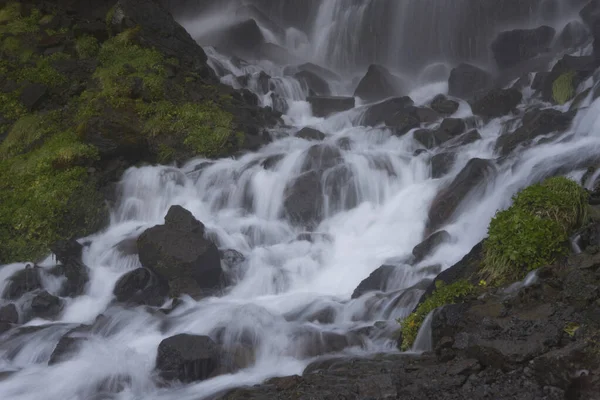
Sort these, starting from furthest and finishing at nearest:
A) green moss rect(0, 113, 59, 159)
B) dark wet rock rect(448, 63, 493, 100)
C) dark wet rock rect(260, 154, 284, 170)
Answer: dark wet rock rect(448, 63, 493, 100) < green moss rect(0, 113, 59, 159) < dark wet rock rect(260, 154, 284, 170)

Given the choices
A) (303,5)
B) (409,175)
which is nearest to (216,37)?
(303,5)

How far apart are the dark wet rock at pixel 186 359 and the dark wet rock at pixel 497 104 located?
15305 millimetres

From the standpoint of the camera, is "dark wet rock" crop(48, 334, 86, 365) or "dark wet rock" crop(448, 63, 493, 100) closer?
"dark wet rock" crop(48, 334, 86, 365)

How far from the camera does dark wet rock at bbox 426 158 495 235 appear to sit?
1346 centimetres

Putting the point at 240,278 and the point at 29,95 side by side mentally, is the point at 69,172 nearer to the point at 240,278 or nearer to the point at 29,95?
the point at 29,95

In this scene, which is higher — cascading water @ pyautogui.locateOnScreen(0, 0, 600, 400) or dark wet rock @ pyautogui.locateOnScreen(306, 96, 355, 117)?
dark wet rock @ pyautogui.locateOnScreen(306, 96, 355, 117)

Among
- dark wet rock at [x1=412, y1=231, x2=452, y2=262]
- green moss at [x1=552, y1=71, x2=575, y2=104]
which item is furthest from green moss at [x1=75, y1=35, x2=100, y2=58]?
green moss at [x1=552, y1=71, x2=575, y2=104]

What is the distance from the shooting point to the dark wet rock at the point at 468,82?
25.6 m

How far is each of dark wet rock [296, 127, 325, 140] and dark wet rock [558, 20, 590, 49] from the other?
1441 cm

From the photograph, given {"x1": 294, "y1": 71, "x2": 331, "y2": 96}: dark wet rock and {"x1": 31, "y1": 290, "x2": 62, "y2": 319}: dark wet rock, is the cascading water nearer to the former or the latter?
{"x1": 31, "y1": 290, "x2": 62, "y2": 319}: dark wet rock

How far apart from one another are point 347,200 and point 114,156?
23.4 ft

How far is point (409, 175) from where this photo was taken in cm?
1656

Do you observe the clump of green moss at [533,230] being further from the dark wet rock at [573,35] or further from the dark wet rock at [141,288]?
the dark wet rock at [573,35]

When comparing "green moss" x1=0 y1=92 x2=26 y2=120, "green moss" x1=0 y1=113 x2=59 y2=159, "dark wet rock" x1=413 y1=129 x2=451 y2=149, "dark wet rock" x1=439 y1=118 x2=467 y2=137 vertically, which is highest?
"green moss" x1=0 y1=92 x2=26 y2=120
